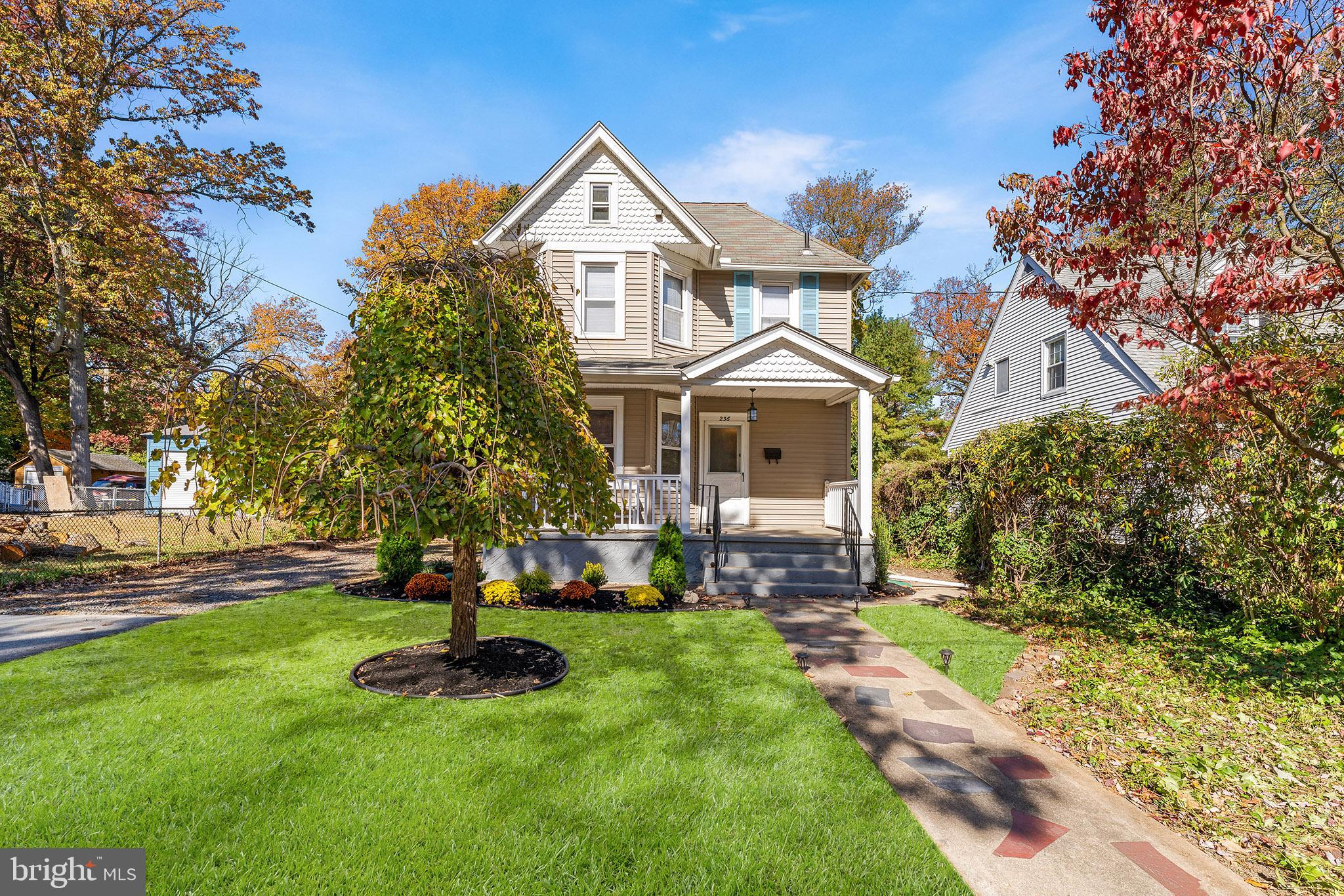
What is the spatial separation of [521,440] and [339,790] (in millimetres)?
2386

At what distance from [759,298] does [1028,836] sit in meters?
11.1

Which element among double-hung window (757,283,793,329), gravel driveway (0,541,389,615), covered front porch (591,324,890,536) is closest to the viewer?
gravel driveway (0,541,389,615)

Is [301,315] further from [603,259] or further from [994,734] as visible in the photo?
[994,734]

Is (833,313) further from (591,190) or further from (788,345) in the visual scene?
(591,190)

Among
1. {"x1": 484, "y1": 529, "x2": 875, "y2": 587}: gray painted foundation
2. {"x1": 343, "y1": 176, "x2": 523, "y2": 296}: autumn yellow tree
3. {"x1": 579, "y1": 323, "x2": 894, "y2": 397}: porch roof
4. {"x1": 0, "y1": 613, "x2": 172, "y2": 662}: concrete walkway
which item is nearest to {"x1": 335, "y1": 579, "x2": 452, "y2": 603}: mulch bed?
{"x1": 484, "y1": 529, "x2": 875, "y2": 587}: gray painted foundation

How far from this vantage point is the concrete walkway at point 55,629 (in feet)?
18.8

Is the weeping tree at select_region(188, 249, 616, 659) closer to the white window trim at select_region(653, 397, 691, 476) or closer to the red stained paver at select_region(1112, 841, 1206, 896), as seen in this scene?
the red stained paver at select_region(1112, 841, 1206, 896)

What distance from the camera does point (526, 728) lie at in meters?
3.94

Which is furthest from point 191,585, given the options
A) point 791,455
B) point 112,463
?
point 112,463

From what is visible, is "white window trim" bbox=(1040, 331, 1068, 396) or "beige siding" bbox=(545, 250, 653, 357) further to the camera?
"white window trim" bbox=(1040, 331, 1068, 396)

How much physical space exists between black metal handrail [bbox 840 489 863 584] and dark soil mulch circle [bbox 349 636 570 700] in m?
5.31

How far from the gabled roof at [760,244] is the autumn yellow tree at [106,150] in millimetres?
11676

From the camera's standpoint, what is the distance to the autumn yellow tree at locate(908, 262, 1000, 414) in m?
28.8

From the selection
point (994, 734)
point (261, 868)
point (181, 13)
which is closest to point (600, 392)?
point (994, 734)
